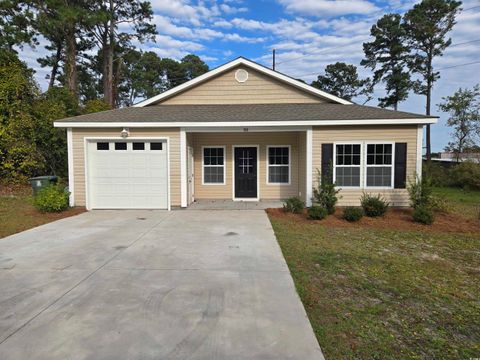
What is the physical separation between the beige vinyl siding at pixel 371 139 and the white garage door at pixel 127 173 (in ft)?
16.2

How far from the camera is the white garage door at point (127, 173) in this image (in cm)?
1026

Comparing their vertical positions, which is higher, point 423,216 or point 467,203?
point 423,216

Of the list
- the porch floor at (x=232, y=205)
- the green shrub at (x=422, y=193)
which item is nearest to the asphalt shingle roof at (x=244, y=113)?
the green shrub at (x=422, y=193)

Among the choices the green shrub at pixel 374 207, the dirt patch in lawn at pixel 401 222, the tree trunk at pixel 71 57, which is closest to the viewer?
the dirt patch in lawn at pixel 401 222

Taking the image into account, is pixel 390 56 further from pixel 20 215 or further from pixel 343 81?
pixel 20 215

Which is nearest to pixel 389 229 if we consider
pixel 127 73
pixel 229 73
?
pixel 229 73

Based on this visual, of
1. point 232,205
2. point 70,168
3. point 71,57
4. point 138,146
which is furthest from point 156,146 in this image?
point 71,57

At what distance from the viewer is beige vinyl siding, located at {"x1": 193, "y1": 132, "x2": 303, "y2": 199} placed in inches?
469

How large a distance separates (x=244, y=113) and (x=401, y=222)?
5.86 metres

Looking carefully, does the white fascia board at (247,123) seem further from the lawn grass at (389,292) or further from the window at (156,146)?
the lawn grass at (389,292)

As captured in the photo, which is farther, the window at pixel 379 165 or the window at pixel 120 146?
the window at pixel 120 146

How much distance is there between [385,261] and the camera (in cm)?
531

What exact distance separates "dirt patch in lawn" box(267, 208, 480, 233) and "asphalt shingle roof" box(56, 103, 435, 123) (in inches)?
117

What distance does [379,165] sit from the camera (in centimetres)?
997
